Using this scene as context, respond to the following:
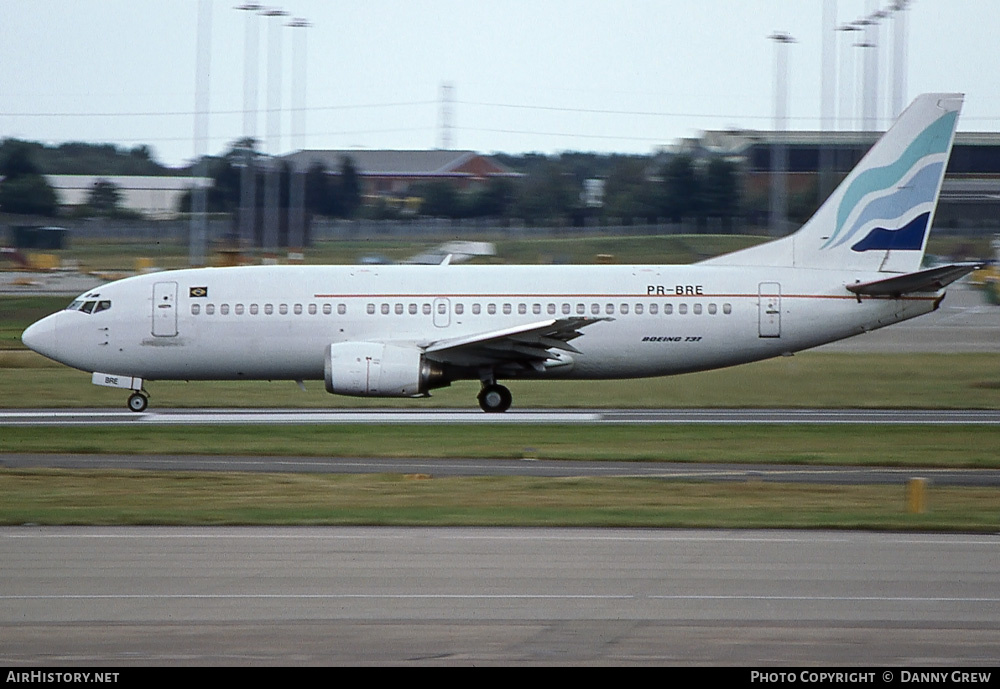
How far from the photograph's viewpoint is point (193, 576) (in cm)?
1160

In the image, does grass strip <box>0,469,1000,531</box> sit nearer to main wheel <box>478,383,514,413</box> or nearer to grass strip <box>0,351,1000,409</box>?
main wheel <box>478,383,514,413</box>

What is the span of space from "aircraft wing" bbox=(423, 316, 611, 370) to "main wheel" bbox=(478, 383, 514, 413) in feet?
1.97

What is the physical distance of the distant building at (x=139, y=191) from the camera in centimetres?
9212

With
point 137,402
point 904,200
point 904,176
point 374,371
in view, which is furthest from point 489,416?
point 904,176

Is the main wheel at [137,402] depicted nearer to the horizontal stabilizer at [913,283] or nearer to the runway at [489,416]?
the runway at [489,416]

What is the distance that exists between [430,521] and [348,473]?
17.0 ft

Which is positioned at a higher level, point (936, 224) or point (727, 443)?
point (936, 224)

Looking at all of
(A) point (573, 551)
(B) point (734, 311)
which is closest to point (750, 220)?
(B) point (734, 311)

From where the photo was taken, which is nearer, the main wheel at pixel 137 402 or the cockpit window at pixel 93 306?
the main wheel at pixel 137 402

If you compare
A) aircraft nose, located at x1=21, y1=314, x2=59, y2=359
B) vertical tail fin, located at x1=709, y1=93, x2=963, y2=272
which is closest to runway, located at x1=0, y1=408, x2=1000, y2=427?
aircraft nose, located at x1=21, y1=314, x2=59, y2=359

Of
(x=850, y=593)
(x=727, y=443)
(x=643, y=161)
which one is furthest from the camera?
(x=643, y=161)

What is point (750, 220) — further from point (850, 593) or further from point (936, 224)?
point (850, 593)

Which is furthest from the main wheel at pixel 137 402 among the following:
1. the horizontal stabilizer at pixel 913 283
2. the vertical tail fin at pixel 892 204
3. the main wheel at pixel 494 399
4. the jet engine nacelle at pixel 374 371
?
the horizontal stabilizer at pixel 913 283

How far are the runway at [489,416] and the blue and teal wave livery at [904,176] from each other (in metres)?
4.35
